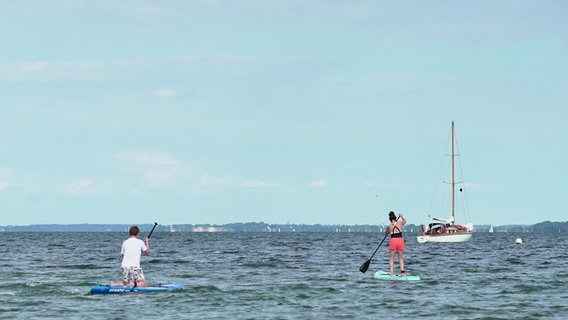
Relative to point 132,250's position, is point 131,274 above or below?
below

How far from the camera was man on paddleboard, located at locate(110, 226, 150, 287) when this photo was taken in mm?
27234

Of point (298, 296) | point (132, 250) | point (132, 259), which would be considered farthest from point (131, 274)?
point (298, 296)

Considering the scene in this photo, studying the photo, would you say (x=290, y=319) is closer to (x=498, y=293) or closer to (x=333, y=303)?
(x=333, y=303)

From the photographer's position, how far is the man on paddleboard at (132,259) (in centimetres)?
2723

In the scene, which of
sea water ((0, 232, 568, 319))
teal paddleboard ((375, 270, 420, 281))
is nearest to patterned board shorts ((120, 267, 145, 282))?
sea water ((0, 232, 568, 319))

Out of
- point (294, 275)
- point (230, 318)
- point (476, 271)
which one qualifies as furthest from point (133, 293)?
point (476, 271)

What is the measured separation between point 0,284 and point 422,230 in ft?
277

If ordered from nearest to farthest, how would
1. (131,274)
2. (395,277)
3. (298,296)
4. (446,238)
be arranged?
(131,274) → (298,296) → (395,277) → (446,238)

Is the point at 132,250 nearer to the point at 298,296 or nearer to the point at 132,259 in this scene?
the point at 132,259

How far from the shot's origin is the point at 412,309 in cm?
2461

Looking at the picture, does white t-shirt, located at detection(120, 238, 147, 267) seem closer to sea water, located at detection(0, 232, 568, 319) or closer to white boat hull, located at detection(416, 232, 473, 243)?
sea water, located at detection(0, 232, 568, 319)

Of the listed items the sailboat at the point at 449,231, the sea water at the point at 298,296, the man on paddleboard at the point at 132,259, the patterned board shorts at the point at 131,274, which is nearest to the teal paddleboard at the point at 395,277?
the sea water at the point at 298,296

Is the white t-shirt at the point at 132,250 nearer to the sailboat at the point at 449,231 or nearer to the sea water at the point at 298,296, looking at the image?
the sea water at the point at 298,296

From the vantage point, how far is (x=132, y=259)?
27.6m
